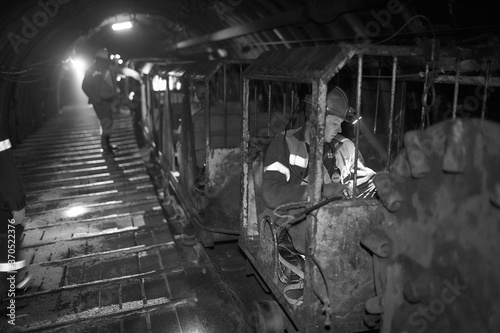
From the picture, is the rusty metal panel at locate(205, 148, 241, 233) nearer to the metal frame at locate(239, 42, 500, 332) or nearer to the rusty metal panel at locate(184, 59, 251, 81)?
the rusty metal panel at locate(184, 59, 251, 81)

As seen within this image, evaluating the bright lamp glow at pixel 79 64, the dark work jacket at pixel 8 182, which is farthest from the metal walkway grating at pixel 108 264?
the bright lamp glow at pixel 79 64

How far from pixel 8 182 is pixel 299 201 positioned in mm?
2846

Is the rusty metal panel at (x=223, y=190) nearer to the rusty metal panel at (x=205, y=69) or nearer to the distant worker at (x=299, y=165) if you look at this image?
the rusty metal panel at (x=205, y=69)

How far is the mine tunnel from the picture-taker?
6.81 feet

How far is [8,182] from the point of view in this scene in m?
4.05

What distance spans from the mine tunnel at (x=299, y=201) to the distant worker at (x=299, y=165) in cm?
2

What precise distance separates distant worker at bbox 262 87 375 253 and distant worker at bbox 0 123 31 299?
252 centimetres

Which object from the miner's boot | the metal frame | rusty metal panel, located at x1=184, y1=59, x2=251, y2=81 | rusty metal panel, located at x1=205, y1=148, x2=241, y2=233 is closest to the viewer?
the metal frame

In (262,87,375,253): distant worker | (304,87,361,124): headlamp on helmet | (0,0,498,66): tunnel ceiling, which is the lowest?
(262,87,375,253): distant worker

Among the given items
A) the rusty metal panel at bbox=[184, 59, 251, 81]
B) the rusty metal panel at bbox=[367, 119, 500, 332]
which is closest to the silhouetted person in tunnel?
the rusty metal panel at bbox=[184, 59, 251, 81]

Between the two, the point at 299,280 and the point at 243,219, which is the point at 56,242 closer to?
the point at 243,219

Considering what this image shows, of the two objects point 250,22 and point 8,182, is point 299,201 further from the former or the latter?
point 250,22

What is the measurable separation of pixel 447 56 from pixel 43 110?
17.4 meters

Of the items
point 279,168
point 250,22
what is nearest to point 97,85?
point 250,22
